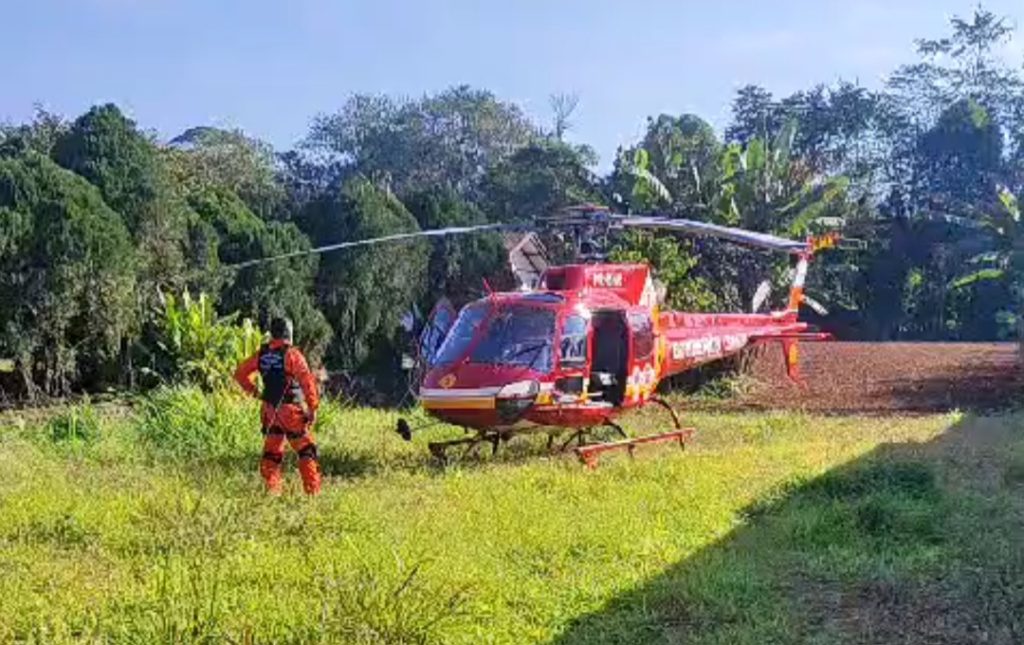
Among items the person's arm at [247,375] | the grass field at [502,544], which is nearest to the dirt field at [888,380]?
the grass field at [502,544]

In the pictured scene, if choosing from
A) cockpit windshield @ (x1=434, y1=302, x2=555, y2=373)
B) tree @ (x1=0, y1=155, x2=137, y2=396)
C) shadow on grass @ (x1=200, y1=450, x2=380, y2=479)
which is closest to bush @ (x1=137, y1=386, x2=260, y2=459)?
shadow on grass @ (x1=200, y1=450, x2=380, y2=479)

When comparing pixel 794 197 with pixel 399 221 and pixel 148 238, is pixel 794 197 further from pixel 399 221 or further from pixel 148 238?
pixel 148 238

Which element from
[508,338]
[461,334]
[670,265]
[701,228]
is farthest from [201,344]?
[670,265]

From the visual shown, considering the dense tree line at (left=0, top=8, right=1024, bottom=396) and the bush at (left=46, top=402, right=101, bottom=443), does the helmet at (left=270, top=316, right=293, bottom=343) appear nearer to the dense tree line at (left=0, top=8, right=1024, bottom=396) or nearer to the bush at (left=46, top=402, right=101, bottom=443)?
the bush at (left=46, top=402, right=101, bottom=443)

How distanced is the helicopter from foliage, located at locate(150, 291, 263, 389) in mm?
3796

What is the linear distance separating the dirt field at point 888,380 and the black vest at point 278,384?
Answer: 30.6ft

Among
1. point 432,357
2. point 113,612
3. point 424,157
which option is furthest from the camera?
point 424,157

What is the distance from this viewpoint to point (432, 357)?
1013cm

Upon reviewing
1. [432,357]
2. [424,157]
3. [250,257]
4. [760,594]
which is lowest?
[760,594]

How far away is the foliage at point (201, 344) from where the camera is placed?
14.0 meters

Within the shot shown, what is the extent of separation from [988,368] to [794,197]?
14.6 feet

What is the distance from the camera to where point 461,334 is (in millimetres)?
9828

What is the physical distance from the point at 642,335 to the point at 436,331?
2.02 m

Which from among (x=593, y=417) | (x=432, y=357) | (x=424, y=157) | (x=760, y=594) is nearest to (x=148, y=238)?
(x=432, y=357)
